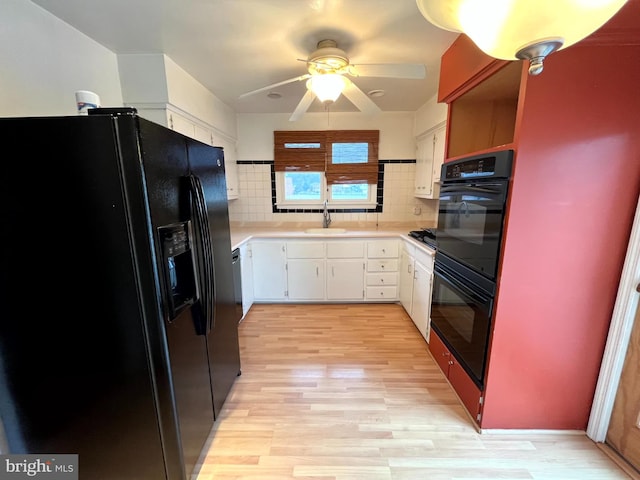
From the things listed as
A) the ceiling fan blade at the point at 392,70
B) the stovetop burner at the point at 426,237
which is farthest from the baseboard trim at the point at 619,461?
the ceiling fan blade at the point at 392,70

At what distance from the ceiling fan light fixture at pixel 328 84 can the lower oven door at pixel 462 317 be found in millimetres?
1406

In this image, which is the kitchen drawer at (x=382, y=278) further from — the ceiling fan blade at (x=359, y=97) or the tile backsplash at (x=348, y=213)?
the ceiling fan blade at (x=359, y=97)

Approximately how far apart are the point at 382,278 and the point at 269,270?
132cm

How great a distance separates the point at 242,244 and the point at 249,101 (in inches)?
62.3

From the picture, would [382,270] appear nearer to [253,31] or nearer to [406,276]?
[406,276]

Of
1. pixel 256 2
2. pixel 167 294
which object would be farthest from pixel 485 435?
pixel 256 2

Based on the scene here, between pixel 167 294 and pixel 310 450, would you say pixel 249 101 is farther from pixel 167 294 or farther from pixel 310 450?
pixel 310 450

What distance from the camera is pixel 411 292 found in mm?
2787

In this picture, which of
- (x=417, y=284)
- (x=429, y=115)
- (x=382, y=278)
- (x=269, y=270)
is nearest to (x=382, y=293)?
(x=382, y=278)

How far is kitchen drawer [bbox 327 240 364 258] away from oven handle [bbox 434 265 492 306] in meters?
1.08

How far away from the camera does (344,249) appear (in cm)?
314

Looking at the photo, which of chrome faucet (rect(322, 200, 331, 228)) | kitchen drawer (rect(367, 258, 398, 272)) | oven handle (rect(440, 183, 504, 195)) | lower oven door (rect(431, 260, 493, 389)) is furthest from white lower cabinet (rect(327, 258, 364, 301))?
oven handle (rect(440, 183, 504, 195))

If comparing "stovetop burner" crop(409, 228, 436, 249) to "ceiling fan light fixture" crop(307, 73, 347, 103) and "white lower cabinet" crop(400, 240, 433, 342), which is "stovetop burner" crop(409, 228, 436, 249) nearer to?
"white lower cabinet" crop(400, 240, 433, 342)

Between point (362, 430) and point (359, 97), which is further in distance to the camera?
point (359, 97)
